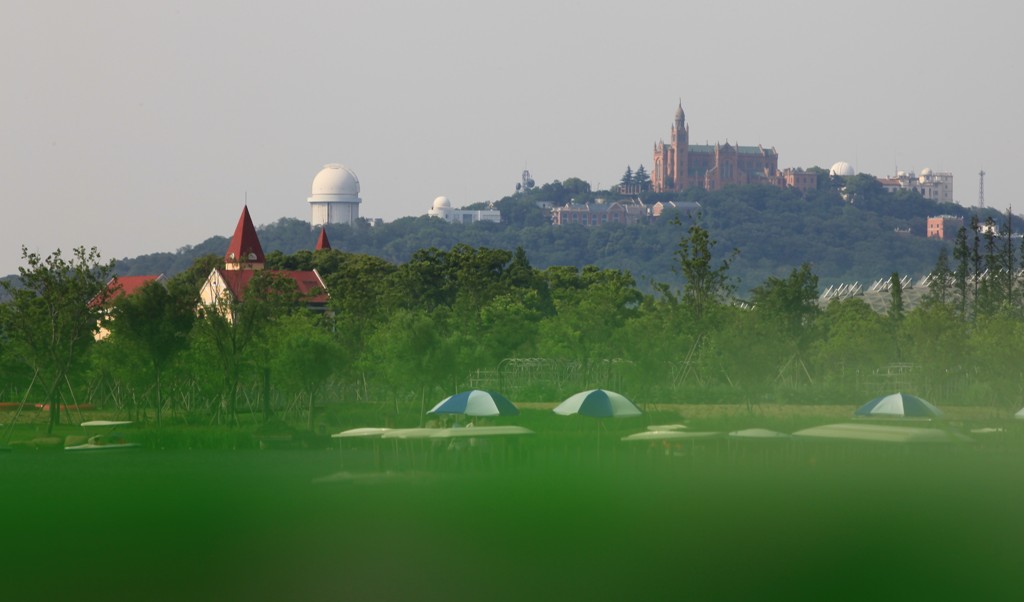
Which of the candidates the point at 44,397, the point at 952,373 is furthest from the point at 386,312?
the point at 952,373

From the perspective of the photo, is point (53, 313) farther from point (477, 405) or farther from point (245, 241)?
point (245, 241)

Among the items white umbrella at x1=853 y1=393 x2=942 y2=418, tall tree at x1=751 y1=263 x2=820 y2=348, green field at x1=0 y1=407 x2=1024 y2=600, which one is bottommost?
green field at x1=0 y1=407 x2=1024 y2=600

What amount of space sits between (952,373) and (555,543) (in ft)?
125

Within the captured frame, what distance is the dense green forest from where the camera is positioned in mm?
53469

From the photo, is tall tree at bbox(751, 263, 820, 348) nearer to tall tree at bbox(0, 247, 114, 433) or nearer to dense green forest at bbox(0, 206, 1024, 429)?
dense green forest at bbox(0, 206, 1024, 429)

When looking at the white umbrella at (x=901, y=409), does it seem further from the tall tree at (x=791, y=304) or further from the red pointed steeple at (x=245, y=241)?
the red pointed steeple at (x=245, y=241)

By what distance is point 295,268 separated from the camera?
117062 millimetres

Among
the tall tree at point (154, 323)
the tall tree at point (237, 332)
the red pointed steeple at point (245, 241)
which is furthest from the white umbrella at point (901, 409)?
the red pointed steeple at point (245, 241)

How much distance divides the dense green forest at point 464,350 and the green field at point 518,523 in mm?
9313

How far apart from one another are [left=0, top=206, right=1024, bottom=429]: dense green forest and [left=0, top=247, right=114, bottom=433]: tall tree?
0.09m

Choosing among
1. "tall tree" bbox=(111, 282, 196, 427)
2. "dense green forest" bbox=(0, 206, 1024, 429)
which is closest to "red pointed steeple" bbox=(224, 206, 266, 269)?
"dense green forest" bbox=(0, 206, 1024, 429)

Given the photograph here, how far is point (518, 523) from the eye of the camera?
1143 inches

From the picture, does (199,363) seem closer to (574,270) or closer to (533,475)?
(533,475)

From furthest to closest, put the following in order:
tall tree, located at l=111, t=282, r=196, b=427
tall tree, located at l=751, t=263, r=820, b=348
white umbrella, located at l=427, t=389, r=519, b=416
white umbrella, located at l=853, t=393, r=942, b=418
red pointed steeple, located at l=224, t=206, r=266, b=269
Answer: red pointed steeple, located at l=224, t=206, r=266, b=269 → tall tree, located at l=751, t=263, r=820, b=348 → tall tree, located at l=111, t=282, r=196, b=427 → white umbrella, located at l=853, t=393, r=942, b=418 → white umbrella, located at l=427, t=389, r=519, b=416
